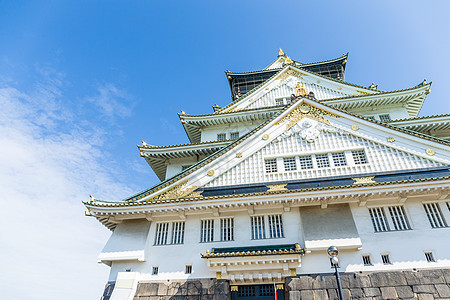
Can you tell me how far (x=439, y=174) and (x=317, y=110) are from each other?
7.18 meters

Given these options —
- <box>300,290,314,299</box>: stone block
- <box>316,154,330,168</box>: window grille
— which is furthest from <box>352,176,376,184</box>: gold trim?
<box>300,290,314,299</box>: stone block

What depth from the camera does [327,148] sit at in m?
15.7

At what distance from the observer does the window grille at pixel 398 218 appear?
42.1 feet

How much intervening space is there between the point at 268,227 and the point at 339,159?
225 inches

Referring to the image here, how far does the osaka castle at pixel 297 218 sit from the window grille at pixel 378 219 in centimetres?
5

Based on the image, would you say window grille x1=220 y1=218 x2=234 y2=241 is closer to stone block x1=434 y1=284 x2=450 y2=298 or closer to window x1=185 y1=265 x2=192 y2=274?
window x1=185 y1=265 x2=192 y2=274

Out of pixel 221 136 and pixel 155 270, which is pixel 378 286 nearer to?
pixel 155 270

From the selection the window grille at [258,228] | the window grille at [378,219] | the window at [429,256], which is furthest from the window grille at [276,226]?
the window at [429,256]

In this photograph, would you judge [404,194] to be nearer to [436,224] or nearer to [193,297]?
[436,224]

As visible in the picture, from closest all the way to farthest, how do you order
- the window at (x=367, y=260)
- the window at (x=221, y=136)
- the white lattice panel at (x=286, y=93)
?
1. the window at (x=367, y=260)
2. the window at (x=221, y=136)
3. the white lattice panel at (x=286, y=93)

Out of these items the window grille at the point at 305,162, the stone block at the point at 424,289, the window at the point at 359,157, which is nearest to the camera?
the stone block at the point at 424,289

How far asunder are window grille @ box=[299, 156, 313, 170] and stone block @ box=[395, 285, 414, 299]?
268 inches

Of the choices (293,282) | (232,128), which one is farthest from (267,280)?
(232,128)

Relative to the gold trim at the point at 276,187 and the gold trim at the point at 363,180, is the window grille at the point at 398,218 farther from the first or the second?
the gold trim at the point at 276,187
